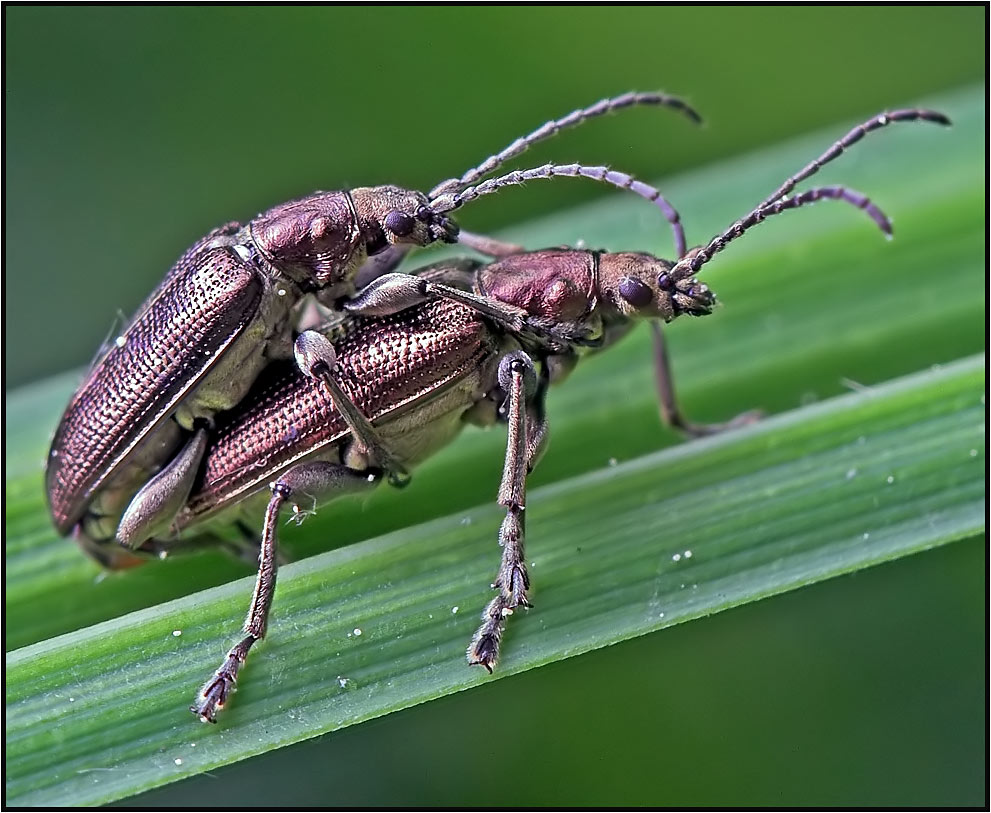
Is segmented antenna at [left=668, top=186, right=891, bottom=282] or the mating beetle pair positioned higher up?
segmented antenna at [left=668, top=186, right=891, bottom=282]

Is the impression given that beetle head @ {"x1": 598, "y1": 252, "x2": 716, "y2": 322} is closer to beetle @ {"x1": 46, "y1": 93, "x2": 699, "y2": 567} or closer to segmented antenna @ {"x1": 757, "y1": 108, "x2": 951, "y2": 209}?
beetle @ {"x1": 46, "y1": 93, "x2": 699, "y2": 567}

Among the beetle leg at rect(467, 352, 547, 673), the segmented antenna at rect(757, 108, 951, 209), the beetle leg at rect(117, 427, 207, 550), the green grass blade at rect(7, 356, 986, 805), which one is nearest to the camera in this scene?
the green grass blade at rect(7, 356, 986, 805)

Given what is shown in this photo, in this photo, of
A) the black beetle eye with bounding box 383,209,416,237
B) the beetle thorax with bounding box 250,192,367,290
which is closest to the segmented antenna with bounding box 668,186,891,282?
the black beetle eye with bounding box 383,209,416,237

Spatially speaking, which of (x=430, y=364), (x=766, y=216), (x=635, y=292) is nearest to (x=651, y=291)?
(x=635, y=292)

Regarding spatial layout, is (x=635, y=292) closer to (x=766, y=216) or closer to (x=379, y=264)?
(x=766, y=216)

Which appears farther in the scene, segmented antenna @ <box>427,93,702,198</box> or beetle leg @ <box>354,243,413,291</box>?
beetle leg @ <box>354,243,413,291</box>

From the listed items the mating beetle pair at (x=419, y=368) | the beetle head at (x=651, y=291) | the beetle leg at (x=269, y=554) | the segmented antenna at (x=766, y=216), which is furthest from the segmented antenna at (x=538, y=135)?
the beetle leg at (x=269, y=554)
